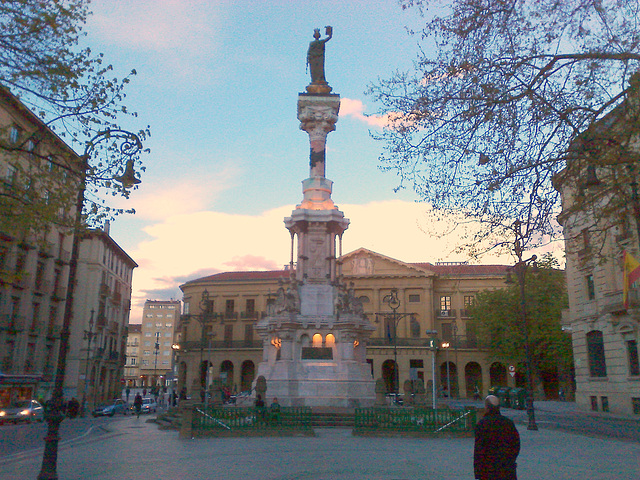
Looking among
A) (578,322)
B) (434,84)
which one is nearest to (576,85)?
(434,84)

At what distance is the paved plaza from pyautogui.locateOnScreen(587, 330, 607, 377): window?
737 inches

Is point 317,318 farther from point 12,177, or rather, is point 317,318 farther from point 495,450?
point 495,450

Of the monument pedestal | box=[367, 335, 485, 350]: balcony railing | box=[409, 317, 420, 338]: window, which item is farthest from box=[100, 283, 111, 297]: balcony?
box=[409, 317, 420, 338]: window

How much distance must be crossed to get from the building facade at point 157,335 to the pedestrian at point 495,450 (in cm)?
13779

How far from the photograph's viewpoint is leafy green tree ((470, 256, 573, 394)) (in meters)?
52.8

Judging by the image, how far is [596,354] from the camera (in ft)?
116

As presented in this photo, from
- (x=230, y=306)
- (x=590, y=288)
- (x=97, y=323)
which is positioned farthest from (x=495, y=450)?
(x=230, y=306)

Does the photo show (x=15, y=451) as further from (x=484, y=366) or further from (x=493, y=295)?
(x=484, y=366)

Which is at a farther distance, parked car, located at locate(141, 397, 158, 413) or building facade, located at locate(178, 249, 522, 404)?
building facade, located at locate(178, 249, 522, 404)

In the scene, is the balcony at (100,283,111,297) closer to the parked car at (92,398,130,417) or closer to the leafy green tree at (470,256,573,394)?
the parked car at (92,398,130,417)

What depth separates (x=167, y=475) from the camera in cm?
1071

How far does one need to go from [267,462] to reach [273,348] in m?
14.7

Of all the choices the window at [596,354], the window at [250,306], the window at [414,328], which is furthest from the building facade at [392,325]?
the window at [596,354]

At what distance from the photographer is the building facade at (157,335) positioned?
142 metres
